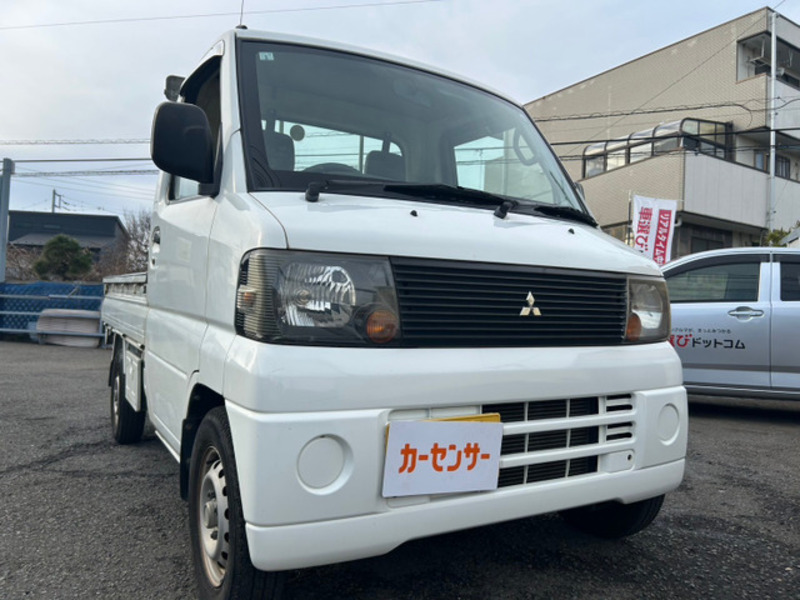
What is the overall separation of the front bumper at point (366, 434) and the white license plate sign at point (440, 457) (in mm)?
32

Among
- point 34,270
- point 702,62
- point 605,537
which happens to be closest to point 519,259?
point 605,537

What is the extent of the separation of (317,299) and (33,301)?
12684 millimetres

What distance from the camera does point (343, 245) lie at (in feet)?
5.48

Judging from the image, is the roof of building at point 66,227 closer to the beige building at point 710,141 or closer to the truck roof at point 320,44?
the beige building at point 710,141

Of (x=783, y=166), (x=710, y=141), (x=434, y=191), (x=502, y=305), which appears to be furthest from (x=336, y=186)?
(x=783, y=166)

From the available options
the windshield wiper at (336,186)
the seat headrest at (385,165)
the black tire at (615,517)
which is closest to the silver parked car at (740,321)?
the black tire at (615,517)

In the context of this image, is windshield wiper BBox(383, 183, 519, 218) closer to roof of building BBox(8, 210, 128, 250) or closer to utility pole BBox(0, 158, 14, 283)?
utility pole BBox(0, 158, 14, 283)

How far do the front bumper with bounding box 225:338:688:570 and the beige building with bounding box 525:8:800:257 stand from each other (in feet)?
53.4

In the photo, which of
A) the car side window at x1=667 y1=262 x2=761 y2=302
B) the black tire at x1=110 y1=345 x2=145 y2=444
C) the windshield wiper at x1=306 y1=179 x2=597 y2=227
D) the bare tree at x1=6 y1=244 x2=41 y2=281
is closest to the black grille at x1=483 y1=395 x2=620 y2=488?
the windshield wiper at x1=306 y1=179 x2=597 y2=227

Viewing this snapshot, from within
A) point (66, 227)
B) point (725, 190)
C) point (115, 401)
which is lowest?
point (115, 401)

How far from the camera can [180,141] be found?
209 cm

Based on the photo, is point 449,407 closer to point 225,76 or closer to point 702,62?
point 225,76

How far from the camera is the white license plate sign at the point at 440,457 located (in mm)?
1607

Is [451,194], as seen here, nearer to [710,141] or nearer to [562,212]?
[562,212]
